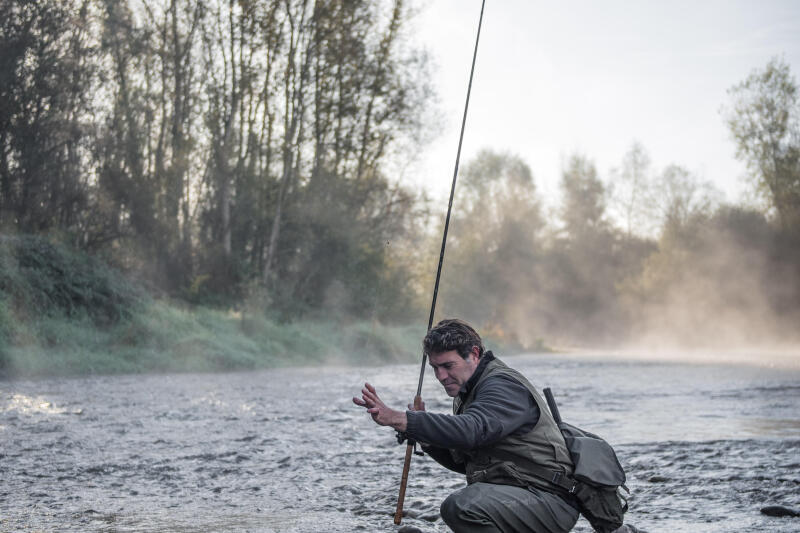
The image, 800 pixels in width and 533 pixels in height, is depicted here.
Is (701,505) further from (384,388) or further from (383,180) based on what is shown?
(383,180)

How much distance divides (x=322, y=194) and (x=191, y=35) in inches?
293

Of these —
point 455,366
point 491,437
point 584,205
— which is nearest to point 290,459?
point 455,366

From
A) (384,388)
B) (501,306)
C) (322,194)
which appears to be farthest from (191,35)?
(501,306)

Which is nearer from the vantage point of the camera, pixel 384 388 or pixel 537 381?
pixel 384 388

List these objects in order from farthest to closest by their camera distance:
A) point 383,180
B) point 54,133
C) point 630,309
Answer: point 630,309 < point 383,180 < point 54,133

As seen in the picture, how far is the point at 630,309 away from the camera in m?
62.0

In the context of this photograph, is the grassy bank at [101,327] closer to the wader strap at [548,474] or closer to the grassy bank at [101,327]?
the grassy bank at [101,327]

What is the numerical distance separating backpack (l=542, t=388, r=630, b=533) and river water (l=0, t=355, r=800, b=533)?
1.73 m

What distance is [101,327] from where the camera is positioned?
2070cm

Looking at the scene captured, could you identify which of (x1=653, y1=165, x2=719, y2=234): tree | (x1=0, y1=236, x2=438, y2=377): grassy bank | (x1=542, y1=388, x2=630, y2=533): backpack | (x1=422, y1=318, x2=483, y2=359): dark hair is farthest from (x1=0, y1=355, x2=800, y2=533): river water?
(x1=653, y1=165, x2=719, y2=234): tree

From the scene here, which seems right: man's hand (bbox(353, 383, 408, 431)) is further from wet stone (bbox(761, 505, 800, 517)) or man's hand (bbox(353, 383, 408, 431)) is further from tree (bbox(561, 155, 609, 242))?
tree (bbox(561, 155, 609, 242))

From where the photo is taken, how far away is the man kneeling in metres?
3.76

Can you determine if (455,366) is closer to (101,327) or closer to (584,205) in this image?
(101,327)

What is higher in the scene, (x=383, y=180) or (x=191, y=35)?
(x=191, y=35)
